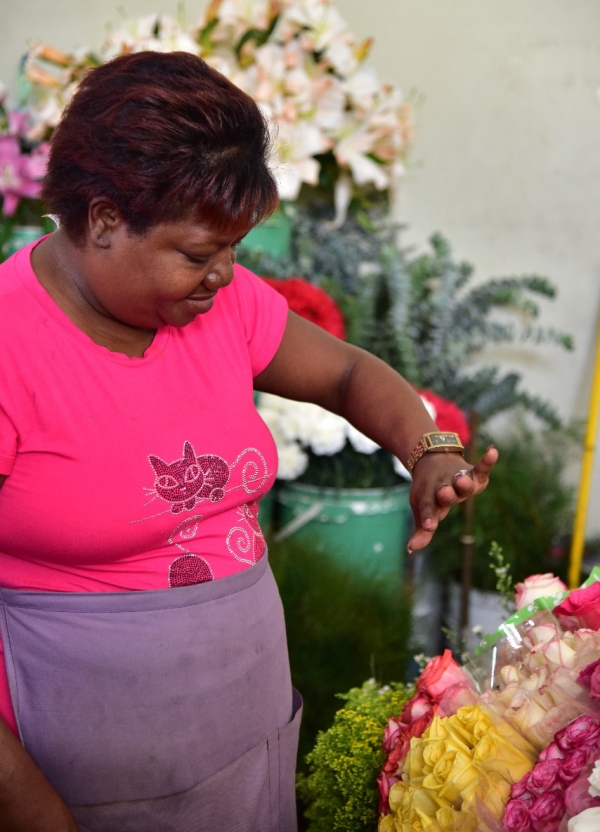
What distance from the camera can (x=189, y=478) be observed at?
1.07m

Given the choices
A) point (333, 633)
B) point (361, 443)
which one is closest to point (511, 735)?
point (333, 633)

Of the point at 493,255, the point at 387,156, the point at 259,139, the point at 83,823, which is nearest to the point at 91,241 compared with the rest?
the point at 259,139

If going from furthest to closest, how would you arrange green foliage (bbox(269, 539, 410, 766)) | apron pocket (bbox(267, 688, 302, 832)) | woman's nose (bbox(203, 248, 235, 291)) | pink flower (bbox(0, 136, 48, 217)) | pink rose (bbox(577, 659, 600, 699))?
pink flower (bbox(0, 136, 48, 217))
green foliage (bbox(269, 539, 410, 766))
apron pocket (bbox(267, 688, 302, 832))
woman's nose (bbox(203, 248, 235, 291))
pink rose (bbox(577, 659, 600, 699))

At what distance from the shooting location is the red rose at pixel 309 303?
2.10m

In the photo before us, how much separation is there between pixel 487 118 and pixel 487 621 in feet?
5.25

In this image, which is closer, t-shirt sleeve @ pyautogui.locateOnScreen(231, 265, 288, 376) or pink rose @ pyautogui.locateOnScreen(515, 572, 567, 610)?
pink rose @ pyautogui.locateOnScreen(515, 572, 567, 610)

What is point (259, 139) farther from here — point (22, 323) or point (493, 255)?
point (493, 255)

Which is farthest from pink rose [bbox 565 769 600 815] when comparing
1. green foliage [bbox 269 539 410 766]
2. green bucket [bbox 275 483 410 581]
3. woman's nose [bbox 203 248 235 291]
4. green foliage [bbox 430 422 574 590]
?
green foliage [bbox 430 422 574 590]

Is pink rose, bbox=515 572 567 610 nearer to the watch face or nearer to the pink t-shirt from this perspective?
the watch face

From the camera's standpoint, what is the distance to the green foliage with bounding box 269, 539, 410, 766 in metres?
1.73

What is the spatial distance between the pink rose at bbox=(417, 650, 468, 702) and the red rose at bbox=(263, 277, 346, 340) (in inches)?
46.4

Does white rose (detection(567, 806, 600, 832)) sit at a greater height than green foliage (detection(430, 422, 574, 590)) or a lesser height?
greater

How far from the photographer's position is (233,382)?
1.16 m

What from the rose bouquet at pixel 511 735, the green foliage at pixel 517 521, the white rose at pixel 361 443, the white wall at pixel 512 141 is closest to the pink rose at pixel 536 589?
the rose bouquet at pixel 511 735
